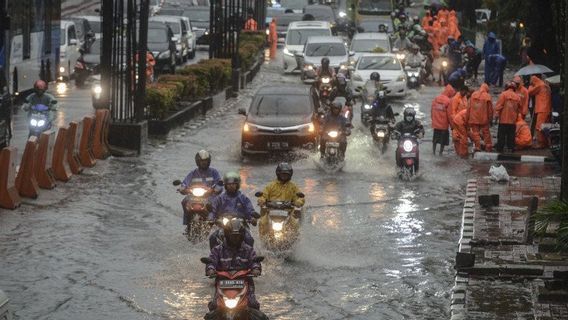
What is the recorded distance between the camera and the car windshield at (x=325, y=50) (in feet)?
158

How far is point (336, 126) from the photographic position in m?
26.9

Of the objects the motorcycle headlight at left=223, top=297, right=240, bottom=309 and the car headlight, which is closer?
the motorcycle headlight at left=223, top=297, right=240, bottom=309

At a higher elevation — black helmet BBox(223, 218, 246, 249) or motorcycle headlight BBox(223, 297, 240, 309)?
black helmet BBox(223, 218, 246, 249)

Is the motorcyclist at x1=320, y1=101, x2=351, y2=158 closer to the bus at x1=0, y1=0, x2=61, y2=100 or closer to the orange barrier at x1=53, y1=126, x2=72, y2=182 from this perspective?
the orange barrier at x1=53, y1=126, x2=72, y2=182

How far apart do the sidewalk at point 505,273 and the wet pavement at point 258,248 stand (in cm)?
33

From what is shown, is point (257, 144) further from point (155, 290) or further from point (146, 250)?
point (155, 290)

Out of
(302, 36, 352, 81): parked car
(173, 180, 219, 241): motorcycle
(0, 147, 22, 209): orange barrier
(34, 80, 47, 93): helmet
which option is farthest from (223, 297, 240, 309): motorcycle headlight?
(302, 36, 352, 81): parked car

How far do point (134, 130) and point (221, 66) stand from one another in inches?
527

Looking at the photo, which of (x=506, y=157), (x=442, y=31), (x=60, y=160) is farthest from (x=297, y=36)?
(x=60, y=160)

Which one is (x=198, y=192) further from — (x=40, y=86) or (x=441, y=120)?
(x=441, y=120)

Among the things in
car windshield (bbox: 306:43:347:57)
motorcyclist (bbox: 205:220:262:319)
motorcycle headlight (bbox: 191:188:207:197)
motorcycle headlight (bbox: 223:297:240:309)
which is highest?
motorcyclist (bbox: 205:220:262:319)

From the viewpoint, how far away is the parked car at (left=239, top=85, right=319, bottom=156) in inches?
1120

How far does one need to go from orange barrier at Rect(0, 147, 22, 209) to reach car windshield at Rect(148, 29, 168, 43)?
2809cm

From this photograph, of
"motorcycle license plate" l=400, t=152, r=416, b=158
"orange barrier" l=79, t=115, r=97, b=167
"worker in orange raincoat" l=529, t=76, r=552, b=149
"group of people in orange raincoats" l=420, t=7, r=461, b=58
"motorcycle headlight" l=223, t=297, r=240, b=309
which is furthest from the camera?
"group of people in orange raincoats" l=420, t=7, r=461, b=58
